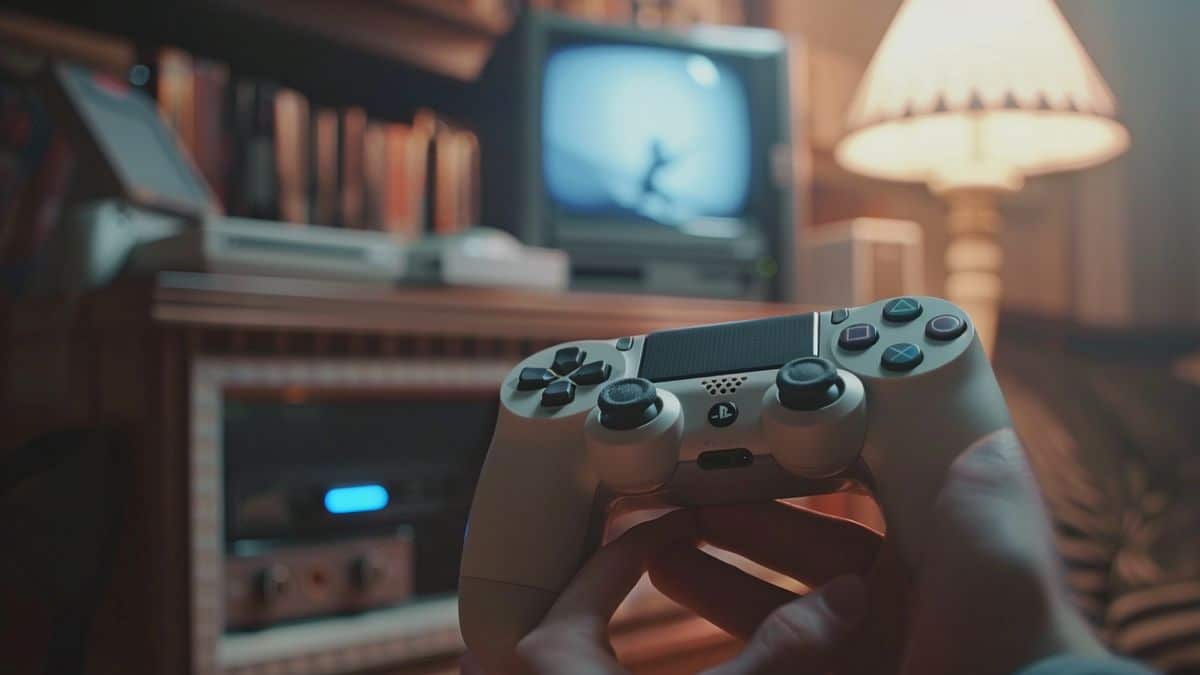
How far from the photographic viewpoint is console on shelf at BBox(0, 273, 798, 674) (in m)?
0.82

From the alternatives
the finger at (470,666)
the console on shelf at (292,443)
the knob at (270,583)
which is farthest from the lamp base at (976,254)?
the finger at (470,666)

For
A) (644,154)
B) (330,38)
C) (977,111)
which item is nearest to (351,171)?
(330,38)

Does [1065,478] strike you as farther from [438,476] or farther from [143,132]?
[143,132]

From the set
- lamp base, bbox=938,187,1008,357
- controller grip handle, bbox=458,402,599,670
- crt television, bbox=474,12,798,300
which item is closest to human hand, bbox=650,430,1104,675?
controller grip handle, bbox=458,402,599,670

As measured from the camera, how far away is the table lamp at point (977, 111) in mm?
1187

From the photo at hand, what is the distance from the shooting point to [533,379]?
1.61ft

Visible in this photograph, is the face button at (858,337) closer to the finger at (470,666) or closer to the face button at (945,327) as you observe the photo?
the face button at (945,327)

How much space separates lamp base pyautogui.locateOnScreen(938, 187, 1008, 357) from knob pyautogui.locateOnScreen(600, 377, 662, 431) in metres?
0.97

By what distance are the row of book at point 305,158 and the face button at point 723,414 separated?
2.68 feet

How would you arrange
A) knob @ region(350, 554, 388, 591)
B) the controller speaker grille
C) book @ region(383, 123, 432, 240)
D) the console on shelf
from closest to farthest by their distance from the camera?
the controller speaker grille, the console on shelf, knob @ region(350, 554, 388, 591), book @ region(383, 123, 432, 240)

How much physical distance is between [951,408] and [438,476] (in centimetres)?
71

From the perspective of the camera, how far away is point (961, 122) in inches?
53.8

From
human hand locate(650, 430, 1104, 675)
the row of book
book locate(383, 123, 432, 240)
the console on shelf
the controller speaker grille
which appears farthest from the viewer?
book locate(383, 123, 432, 240)

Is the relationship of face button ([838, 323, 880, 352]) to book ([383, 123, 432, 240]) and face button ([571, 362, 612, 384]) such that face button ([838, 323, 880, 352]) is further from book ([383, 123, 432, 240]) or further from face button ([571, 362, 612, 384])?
book ([383, 123, 432, 240])
